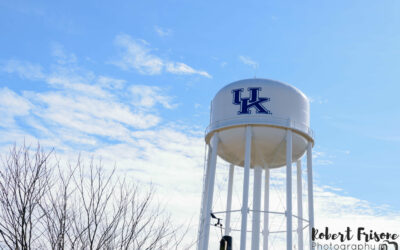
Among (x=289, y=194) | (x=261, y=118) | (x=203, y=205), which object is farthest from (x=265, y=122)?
(x=203, y=205)

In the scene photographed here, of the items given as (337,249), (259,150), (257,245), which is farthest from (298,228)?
(337,249)

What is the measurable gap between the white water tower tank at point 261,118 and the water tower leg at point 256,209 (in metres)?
0.92

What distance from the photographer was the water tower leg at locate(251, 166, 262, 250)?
20.9 meters

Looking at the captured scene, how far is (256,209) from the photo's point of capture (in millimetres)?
21484

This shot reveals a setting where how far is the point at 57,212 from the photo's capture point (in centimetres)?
859

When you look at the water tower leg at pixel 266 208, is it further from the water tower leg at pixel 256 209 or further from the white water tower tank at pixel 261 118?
the white water tower tank at pixel 261 118

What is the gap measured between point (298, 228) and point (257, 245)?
2.09 m

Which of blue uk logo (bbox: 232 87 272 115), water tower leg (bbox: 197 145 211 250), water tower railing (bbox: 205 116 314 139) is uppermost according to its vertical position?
blue uk logo (bbox: 232 87 272 115)

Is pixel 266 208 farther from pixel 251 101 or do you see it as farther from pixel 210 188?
pixel 251 101

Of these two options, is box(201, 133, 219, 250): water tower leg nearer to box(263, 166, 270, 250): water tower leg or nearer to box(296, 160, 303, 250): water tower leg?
box(263, 166, 270, 250): water tower leg

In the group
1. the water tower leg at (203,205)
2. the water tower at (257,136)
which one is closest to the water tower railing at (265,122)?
the water tower at (257,136)

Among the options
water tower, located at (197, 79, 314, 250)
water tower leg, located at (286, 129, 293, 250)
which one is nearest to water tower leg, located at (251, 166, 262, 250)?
water tower, located at (197, 79, 314, 250)

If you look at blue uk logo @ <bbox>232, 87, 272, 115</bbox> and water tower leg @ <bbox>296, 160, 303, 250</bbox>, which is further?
blue uk logo @ <bbox>232, 87, 272, 115</bbox>

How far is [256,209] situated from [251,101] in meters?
5.16
